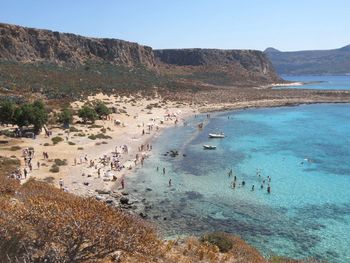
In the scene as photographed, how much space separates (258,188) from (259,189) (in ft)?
0.95

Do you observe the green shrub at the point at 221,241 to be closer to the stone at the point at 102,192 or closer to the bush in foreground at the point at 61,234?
the bush in foreground at the point at 61,234

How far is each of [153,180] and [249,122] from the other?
46466mm

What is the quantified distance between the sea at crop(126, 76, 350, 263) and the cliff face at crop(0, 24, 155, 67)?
65646mm

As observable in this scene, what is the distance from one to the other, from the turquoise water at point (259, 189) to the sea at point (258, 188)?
0.06 metres

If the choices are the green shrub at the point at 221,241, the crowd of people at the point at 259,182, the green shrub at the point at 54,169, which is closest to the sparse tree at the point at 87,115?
the green shrub at the point at 54,169

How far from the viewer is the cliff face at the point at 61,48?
367 ft

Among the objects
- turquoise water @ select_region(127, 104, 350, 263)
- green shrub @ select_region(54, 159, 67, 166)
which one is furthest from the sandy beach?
turquoise water @ select_region(127, 104, 350, 263)

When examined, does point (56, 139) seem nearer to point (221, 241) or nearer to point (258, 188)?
point (258, 188)

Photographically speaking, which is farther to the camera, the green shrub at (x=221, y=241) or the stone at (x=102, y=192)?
the stone at (x=102, y=192)

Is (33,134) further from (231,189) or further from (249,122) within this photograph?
(249,122)

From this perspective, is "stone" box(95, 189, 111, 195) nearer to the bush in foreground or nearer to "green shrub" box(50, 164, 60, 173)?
"green shrub" box(50, 164, 60, 173)

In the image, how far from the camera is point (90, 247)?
1341 centimetres

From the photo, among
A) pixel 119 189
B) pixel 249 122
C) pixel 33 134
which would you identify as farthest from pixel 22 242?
pixel 249 122

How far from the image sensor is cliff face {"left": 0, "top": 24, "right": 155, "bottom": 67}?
112 metres
